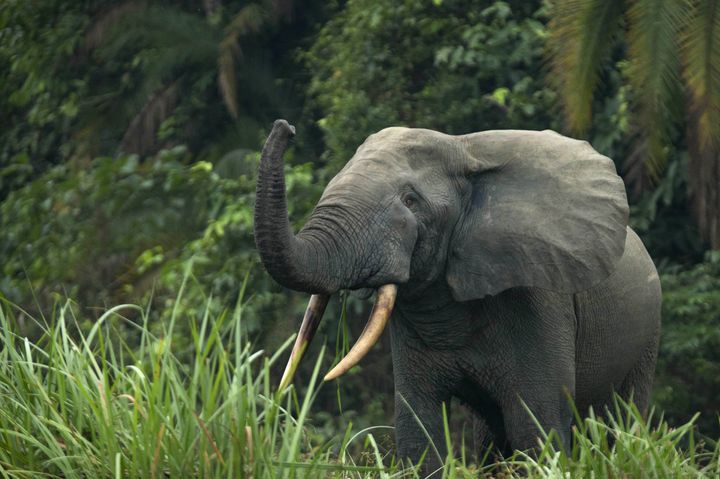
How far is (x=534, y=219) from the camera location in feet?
20.2

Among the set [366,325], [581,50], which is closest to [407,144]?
[366,325]

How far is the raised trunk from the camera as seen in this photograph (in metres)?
5.18

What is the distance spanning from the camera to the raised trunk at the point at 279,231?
518 centimetres

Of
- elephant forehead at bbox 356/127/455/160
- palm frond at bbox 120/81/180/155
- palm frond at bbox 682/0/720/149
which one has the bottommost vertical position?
palm frond at bbox 120/81/180/155

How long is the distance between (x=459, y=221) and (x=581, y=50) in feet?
11.0

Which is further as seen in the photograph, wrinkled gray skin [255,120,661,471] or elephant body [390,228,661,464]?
elephant body [390,228,661,464]

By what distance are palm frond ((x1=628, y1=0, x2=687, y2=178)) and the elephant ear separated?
8.51ft

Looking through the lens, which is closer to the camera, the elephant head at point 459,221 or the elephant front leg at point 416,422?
the elephant head at point 459,221

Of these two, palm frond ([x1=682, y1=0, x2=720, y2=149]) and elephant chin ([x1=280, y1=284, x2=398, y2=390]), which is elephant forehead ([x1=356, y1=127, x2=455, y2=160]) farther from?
palm frond ([x1=682, y1=0, x2=720, y2=149])

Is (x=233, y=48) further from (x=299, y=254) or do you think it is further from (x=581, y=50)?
(x=299, y=254)

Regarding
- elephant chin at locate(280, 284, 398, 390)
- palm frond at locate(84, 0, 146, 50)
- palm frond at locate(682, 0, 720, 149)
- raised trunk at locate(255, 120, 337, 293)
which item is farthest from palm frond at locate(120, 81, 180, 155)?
raised trunk at locate(255, 120, 337, 293)

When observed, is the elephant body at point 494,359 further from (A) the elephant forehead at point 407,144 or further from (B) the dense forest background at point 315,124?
(B) the dense forest background at point 315,124

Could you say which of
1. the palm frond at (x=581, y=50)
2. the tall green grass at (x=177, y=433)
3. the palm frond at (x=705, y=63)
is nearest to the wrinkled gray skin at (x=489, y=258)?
the tall green grass at (x=177, y=433)

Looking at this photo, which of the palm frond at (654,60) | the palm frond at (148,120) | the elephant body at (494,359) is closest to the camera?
the elephant body at (494,359)
